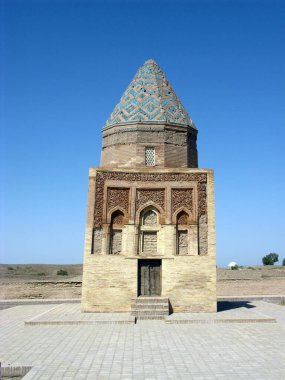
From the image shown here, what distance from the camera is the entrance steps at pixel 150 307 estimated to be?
10.9 metres

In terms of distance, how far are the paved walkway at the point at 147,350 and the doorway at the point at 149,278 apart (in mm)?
1508

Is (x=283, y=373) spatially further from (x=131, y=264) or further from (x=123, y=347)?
(x=131, y=264)

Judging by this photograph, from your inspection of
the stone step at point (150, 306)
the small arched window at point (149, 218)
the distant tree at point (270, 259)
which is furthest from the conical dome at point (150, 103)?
the distant tree at point (270, 259)

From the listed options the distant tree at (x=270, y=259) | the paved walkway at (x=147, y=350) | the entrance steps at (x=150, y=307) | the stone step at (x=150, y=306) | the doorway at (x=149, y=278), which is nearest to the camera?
the paved walkway at (x=147, y=350)

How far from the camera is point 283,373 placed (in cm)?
595

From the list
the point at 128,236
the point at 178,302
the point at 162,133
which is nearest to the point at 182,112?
the point at 162,133

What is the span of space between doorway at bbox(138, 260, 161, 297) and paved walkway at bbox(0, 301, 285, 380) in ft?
4.95

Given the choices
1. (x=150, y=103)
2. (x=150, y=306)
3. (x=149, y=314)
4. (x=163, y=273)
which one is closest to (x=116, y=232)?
(x=163, y=273)

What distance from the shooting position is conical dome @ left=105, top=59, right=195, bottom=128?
13395 mm

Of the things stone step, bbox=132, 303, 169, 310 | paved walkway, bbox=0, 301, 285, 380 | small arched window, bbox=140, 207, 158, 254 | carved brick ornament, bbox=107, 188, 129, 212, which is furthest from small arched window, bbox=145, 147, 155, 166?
paved walkway, bbox=0, 301, 285, 380

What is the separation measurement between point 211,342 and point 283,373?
2230 mm

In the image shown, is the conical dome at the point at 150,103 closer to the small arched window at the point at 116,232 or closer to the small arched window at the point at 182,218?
the small arched window at the point at 182,218

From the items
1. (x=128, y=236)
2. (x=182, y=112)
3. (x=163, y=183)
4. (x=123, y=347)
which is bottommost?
(x=123, y=347)

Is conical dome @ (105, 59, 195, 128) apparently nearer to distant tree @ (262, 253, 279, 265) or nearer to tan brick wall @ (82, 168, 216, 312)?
tan brick wall @ (82, 168, 216, 312)
